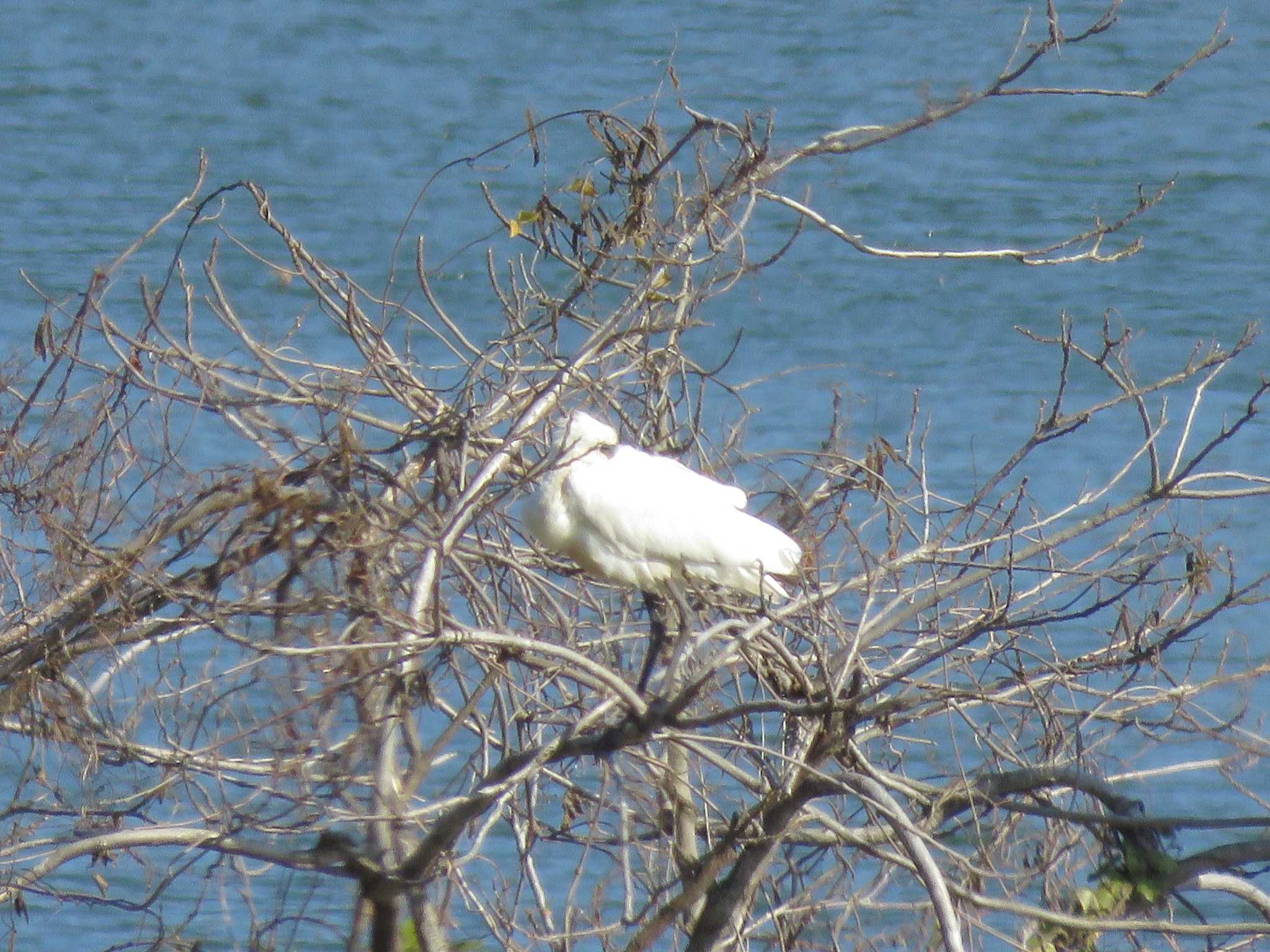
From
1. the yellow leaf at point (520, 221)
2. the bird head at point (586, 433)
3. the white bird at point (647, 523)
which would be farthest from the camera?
the white bird at point (647, 523)

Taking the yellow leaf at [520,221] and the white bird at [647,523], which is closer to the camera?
the yellow leaf at [520,221]

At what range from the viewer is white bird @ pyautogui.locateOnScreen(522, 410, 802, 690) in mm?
4527

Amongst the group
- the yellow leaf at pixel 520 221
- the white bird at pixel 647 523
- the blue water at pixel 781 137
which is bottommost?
the white bird at pixel 647 523

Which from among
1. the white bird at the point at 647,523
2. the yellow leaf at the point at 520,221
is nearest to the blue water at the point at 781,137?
the white bird at the point at 647,523

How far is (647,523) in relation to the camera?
4547 mm

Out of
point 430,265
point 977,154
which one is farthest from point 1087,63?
point 430,265

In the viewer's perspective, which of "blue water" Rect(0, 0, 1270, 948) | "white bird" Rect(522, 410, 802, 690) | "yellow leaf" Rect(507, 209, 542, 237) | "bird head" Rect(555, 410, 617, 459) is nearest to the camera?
"yellow leaf" Rect(507, 209, 542, 237)

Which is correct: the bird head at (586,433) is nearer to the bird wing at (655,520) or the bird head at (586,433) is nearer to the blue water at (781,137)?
the bird wing at (655,520)

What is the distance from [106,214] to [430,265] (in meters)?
2.88

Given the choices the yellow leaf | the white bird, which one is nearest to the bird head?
the white bird

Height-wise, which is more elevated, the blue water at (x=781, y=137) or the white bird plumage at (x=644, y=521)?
the blue water at (x=781, y=137)

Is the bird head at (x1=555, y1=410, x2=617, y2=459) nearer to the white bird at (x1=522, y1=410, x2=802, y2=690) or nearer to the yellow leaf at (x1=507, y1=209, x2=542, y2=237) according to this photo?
the white bird at (x1=522, y1=410, x2=802, y2=690)

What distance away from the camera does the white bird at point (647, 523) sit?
14.9 feet

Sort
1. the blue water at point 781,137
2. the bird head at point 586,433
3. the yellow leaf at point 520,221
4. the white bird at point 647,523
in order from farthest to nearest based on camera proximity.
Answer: the blue water at point 781,137 → the white bird at point 647,523 → the bird head at point 586,433 → the yellow leaf at point 520,221
